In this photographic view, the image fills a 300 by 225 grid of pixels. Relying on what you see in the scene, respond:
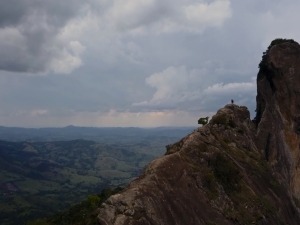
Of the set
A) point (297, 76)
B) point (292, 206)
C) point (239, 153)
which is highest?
point (297, 76)

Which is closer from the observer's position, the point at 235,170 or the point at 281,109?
the point at 235,170

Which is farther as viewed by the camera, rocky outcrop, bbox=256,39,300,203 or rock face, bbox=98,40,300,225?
rocky outcrop, bbox=256,39,300,203

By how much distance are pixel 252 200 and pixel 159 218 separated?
75.6 ft

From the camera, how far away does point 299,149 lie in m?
102

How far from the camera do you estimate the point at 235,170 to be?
240ft

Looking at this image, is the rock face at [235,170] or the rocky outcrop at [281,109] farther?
the rocky outcrop at [281,109]

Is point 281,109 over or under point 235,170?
over

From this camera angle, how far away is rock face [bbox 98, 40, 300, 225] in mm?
55875

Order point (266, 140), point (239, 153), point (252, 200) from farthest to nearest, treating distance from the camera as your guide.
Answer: point (266, 140)
point (239, 153)
point (252, 200)

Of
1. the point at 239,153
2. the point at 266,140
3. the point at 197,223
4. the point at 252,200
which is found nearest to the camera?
the point at 197,223

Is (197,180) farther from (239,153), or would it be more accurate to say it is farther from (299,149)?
(299,149)

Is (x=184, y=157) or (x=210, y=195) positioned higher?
(x=184, y=157)

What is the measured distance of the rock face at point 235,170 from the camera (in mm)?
55875

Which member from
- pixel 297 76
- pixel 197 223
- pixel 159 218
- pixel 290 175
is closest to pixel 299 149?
pixel 290 175
